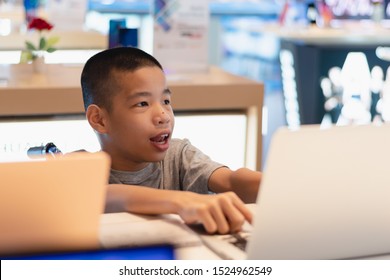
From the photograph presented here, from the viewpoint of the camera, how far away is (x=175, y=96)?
10.6ft

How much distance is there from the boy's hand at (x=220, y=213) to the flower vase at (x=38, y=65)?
2388 millimetres

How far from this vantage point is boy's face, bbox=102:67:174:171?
6.07ft

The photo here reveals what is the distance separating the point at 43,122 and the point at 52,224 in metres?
2.24

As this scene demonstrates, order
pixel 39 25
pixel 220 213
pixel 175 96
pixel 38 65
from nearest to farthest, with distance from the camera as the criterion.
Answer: pixel 220 213, pixel 175 96, pixel 38 65, pixel 39 25

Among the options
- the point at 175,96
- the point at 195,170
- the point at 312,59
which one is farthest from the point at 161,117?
the point at 312,59

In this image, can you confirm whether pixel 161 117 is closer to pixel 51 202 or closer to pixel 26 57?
pixel 51 202

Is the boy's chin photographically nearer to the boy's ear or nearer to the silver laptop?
the boy's ear

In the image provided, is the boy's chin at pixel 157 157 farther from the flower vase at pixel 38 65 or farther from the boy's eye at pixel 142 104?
the flower vase at pixel 38 65

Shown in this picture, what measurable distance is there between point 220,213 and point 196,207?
1.7 inches

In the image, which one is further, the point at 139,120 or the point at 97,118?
the point at 97,118

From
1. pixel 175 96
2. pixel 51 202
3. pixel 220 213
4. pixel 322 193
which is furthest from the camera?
pixel 175 96

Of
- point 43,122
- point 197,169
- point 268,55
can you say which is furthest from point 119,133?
point 268,55

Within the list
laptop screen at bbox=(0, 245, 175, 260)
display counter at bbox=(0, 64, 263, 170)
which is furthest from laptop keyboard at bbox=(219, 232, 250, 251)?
display counter at bbox=(0, 64, 263, 170)
